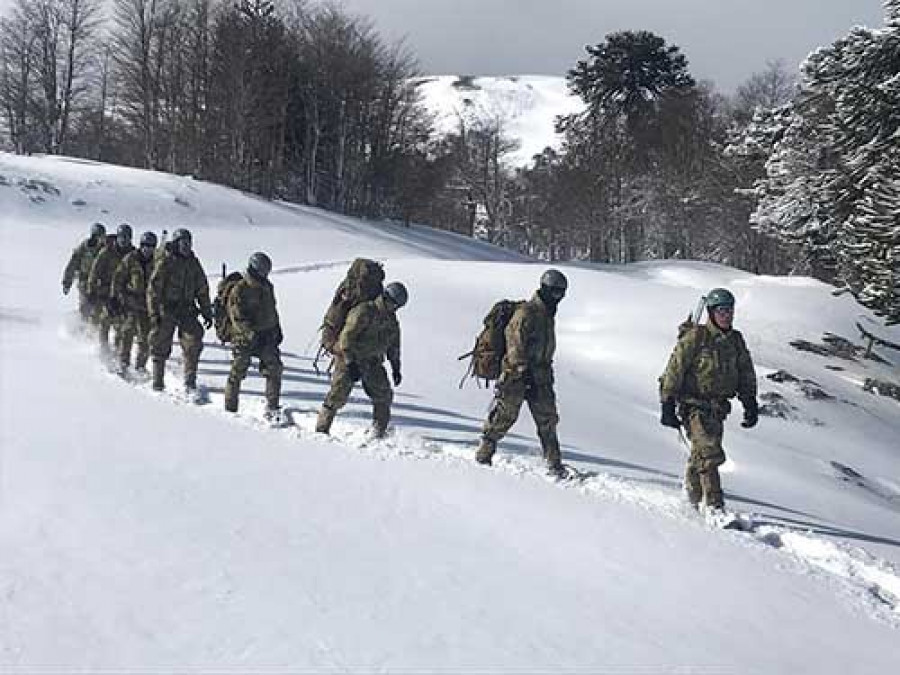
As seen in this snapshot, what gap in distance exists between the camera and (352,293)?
8617mm

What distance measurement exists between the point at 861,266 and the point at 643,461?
9.72m

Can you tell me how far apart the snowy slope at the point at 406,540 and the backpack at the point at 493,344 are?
0.83m

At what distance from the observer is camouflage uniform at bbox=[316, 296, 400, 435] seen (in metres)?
8.37

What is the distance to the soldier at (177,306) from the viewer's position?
10250 millimetres

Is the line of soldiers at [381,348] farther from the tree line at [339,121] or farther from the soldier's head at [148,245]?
the tree line at [339,121]

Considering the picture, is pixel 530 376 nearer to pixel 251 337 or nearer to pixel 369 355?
pixel 369 355

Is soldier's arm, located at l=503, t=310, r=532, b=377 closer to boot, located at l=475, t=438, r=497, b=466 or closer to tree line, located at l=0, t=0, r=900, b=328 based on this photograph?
boot, located at l=475, t=438, r=497, b=466

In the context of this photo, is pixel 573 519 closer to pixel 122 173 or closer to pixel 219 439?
pixel 219 439

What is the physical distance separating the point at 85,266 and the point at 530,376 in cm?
825

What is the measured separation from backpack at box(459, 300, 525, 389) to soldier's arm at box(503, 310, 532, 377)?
0.12 meters

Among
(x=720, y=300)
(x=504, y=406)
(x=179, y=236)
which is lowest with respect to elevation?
(x=504, y=406)

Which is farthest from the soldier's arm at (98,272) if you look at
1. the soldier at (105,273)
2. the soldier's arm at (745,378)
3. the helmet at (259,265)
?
the soldier's arm at (745,378)

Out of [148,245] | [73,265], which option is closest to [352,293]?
[148,245]

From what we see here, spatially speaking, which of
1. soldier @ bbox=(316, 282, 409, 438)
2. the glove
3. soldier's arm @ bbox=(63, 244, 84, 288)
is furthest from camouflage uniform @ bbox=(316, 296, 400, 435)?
soldier's arm @ bbox=(63, 244, 84, 288)
